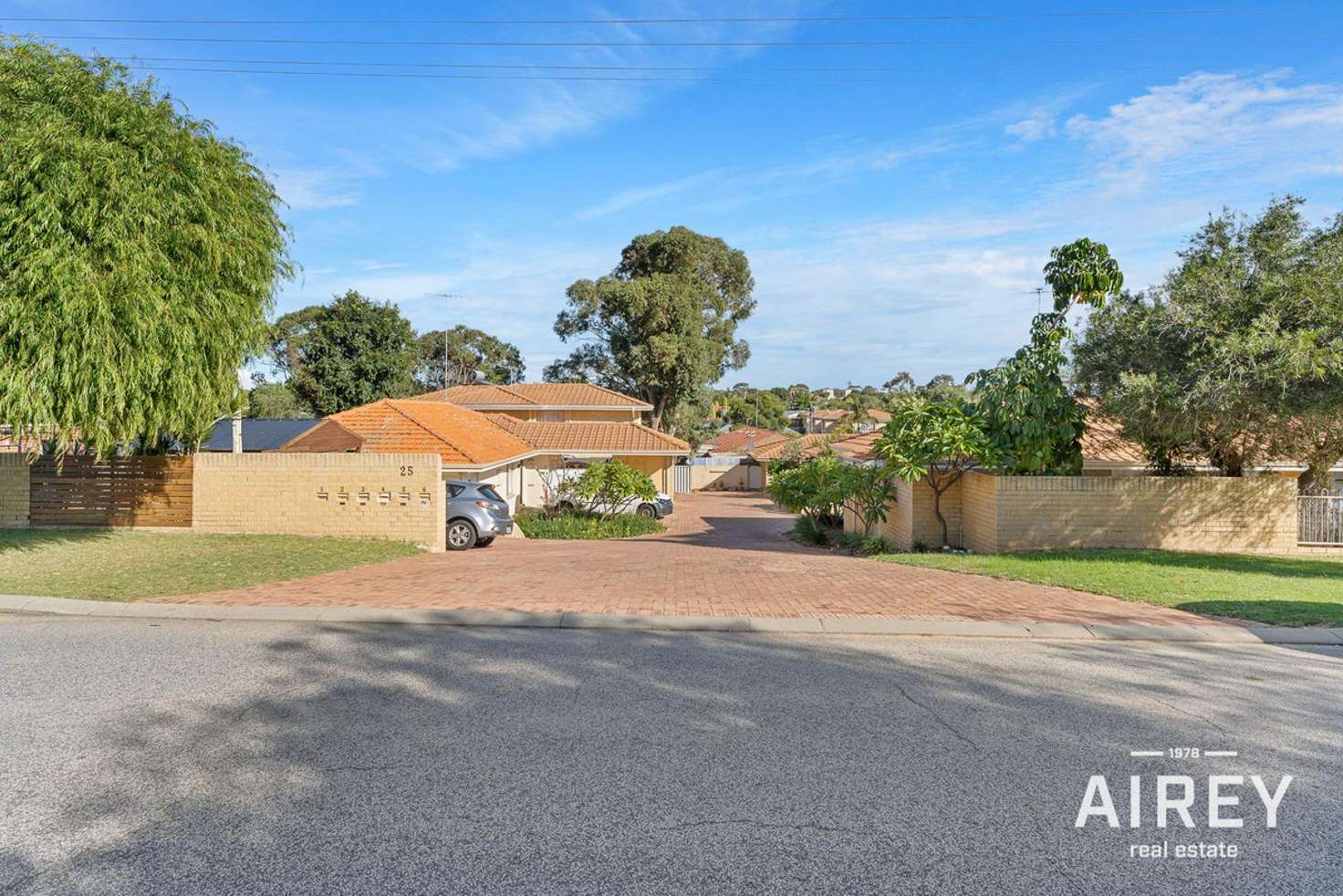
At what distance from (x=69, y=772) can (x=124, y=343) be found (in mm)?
8867

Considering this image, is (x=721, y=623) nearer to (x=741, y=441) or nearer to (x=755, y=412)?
(x=741, y=441)

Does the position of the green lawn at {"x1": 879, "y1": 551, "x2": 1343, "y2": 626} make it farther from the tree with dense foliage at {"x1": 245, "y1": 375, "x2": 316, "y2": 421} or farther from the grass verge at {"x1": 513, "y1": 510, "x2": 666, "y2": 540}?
the tree with dense foliage at {"x1": 245, "y1": 375, "x2": 316, "y2": 421}

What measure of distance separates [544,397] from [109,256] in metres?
38.6

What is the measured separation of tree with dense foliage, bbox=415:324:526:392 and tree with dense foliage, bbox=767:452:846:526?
49.2 m

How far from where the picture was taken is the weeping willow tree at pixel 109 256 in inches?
440

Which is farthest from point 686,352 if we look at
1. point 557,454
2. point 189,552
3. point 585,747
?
point 585,747

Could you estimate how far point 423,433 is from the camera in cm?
2486

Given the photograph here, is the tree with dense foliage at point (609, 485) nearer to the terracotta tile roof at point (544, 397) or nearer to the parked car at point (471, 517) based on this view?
the parked car at point (471, 517)

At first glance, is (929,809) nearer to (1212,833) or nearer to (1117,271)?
(1212,833)

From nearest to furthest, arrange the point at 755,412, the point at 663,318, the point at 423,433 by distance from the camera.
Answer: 1. the point at 423,433
2. the point at 663,318
3. the point at 755,412

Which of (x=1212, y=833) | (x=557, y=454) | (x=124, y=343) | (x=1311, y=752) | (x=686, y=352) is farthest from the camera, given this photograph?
(x=686, y=352)

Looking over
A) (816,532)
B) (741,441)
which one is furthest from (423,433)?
(741,441)

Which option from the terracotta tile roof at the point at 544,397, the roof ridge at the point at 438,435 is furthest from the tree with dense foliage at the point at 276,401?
the roof ridge at the point at 438,435

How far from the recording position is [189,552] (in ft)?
44.2
